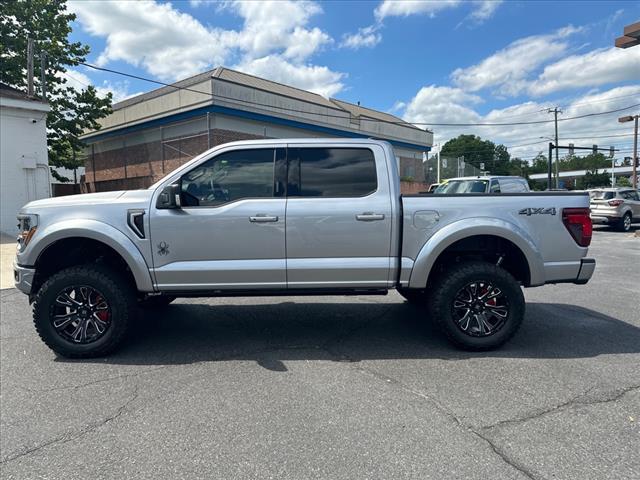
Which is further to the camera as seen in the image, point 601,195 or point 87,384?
point 601,195

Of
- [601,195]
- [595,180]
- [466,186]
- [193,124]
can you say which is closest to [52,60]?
[193,124]

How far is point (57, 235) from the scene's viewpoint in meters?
4.17

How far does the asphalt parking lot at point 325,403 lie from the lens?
2.62 m

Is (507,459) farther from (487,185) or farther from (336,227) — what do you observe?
(487,185)

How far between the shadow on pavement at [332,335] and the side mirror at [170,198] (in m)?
1.49

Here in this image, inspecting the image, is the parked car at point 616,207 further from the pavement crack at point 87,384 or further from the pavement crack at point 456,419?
the pavement crack at point 87,384

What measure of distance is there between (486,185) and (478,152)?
9860 cm

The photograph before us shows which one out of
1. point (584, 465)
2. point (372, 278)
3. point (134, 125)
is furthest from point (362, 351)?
point (134, 125)

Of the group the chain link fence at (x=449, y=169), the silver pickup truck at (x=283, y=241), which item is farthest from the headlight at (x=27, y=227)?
the chain link fence at (x=449, y=169)

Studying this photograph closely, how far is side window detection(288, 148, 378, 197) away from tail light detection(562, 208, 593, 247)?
1.91 metres

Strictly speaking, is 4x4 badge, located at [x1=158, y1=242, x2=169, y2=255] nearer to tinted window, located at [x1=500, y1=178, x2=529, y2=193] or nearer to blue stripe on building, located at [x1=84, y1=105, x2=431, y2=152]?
tinted window, located at [x1=500, y1=178, x2=529, y2=193]

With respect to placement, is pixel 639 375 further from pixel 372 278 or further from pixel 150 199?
pixel 150 199

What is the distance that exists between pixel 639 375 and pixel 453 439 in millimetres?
2127

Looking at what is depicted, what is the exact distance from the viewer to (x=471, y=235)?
4277mm
